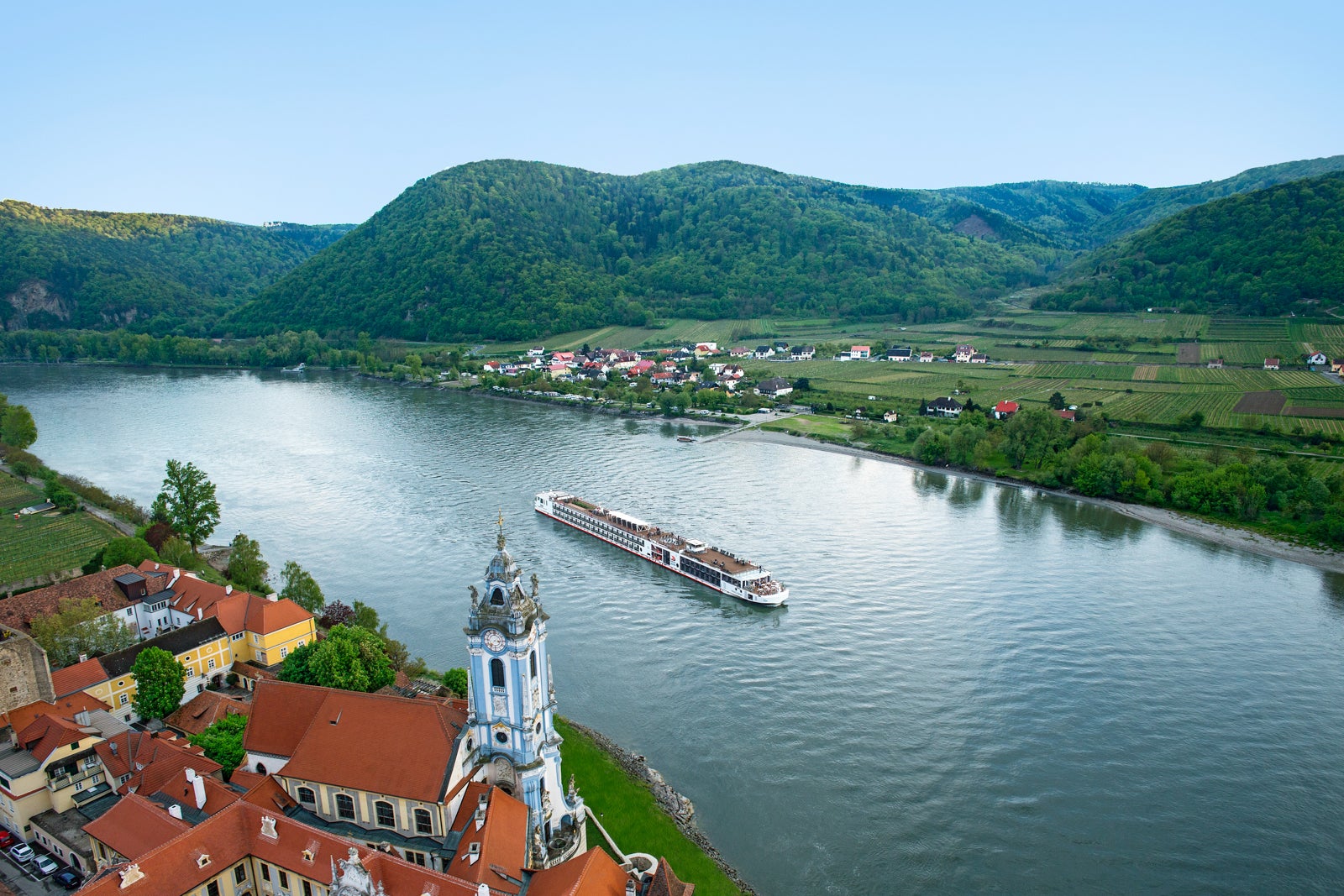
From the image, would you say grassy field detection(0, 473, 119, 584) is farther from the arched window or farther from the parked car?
the arched window

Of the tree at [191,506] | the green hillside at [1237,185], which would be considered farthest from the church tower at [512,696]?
the green hillside at [1237,185]

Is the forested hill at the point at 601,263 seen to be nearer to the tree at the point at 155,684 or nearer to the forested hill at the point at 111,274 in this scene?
the forested hill at the point at 111,274

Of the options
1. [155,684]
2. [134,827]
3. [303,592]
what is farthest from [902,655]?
[155,684]

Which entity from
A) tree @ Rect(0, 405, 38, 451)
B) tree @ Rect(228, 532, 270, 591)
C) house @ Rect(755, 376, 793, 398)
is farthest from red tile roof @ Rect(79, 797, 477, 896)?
house @ Rect(755, 376, 793, 398)

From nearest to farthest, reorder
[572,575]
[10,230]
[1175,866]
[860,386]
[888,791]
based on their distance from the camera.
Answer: [1175,866] → [888,791] → [572,575] → [860,386] → [10,230]

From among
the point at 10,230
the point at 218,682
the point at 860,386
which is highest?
the point at 10,230

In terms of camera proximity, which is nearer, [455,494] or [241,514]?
[241,514]

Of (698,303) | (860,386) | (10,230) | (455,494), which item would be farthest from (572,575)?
(10,230)

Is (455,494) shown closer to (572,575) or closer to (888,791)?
(572,575)
